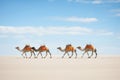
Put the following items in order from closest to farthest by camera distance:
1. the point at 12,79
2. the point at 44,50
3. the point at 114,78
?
the point at 12,79
the point at 114,78
the point at 44,50

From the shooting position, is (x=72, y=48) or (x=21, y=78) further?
(x=72, y=48)

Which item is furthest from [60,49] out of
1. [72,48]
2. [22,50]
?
[22,50]

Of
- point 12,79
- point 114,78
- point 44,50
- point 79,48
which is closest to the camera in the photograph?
point 12,79

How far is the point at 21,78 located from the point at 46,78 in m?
0.83

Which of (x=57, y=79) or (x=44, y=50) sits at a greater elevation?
(x=44, y=50)

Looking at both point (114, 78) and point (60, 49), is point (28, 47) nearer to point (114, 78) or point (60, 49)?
point (60, 49)

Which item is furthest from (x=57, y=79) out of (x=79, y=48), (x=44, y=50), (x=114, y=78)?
(x=79, y=48)

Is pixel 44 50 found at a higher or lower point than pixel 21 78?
higher

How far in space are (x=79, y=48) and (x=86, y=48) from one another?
1.58 m

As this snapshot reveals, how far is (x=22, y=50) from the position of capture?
30844 mm

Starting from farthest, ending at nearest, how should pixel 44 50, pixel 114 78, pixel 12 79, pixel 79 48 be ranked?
pixel 79 48 → pixel 44 50 → pixel 114 78 → pixel 12 79

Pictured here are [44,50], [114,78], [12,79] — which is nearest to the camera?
[12,79]

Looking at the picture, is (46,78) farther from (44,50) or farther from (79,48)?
(79,48)

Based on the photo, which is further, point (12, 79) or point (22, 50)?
point (22, 50)
